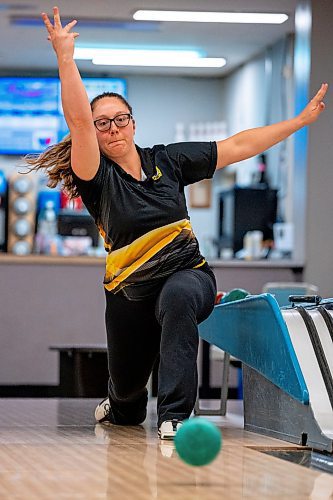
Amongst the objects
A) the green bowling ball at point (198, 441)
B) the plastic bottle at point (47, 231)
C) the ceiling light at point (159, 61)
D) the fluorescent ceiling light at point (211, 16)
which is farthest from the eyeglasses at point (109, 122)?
the ceiling light at point (159, 61)

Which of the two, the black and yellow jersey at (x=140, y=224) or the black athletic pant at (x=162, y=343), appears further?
the black and yellow jersey at (x=140, y=224)

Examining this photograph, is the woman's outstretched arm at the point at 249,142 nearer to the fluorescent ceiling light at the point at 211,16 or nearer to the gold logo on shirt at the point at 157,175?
the gold logo on shirt at the point at 157,175

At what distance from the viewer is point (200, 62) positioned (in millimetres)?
10805

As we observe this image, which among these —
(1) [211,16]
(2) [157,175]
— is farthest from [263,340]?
(1) [211,16]

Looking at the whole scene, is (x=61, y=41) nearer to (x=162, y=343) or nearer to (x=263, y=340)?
(x=162, y=343)

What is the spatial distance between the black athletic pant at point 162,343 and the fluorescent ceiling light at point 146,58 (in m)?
6.96

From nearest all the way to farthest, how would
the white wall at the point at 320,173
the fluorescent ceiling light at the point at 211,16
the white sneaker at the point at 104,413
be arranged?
the white sneaker at the point at 104,413
the white wall at the point at 320,173
the fluorescent ceiling light at the point at 211,16

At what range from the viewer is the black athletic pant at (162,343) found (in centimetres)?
301

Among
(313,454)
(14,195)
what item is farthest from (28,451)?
(14,195)

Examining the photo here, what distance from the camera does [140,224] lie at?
316 cm

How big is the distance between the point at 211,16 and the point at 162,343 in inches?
215

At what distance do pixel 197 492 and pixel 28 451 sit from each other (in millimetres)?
786

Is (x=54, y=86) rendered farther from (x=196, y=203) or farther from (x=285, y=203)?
(x=285, y=203)

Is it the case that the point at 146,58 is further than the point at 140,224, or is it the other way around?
the point at 146,58
